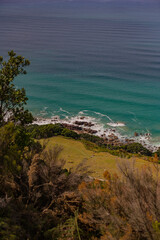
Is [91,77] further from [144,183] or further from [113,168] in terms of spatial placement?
[144,183]

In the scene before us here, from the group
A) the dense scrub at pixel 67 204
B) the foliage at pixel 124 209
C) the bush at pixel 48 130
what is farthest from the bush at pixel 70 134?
the foliage at pixel 124 209

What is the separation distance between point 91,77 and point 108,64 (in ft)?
34.5

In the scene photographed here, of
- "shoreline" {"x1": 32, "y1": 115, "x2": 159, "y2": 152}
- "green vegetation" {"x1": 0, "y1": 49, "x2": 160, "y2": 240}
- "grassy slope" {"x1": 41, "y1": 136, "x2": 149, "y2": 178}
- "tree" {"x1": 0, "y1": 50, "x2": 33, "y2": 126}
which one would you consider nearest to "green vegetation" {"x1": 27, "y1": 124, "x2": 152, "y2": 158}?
"grassy slope" {"x1": 41, "y1": 136, "x2": 149, "y2": 178}

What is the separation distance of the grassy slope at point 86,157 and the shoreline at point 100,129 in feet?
10.2

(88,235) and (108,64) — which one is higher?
(108,64)

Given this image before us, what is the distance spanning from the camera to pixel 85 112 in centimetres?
2988

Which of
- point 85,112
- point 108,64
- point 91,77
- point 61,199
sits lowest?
point 61,199

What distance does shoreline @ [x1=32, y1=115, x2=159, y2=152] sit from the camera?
24.1 meters

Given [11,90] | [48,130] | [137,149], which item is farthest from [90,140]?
[11,90]

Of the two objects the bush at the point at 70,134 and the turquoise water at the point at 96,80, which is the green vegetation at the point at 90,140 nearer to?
the bush at the point at 70,134

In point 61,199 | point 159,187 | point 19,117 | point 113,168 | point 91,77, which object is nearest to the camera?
point 159,187

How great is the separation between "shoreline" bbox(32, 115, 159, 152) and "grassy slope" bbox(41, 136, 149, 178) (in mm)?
3113

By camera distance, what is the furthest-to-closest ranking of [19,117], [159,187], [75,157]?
1. [75,157]
2. [19,117]
3. [159,187]

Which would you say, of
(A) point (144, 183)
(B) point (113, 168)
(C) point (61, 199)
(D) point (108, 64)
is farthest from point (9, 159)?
(D) point (108, 64)
